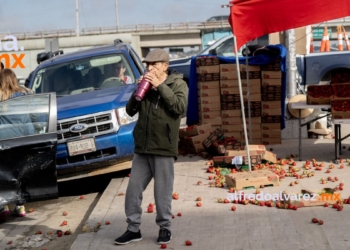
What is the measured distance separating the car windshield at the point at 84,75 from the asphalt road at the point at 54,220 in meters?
1.55

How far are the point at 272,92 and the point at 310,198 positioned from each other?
5.13 metres

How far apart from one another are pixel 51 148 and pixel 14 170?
47 centimetres

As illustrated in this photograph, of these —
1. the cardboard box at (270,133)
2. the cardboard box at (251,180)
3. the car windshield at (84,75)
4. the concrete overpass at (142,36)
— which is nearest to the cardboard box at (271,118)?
the cardboard box at (270,133)

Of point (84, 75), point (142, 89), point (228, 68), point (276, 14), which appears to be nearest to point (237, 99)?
point (228, 68)

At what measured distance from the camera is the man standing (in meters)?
6.55

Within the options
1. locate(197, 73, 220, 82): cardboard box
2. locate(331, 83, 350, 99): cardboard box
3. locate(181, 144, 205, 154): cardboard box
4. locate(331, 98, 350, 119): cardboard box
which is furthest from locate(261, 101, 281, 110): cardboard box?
locate(331, 98, 350, 119): cardboard box

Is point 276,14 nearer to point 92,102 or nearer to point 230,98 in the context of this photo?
point 92,102

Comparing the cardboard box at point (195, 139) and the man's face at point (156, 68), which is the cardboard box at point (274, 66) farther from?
the man's face at point (156, 68)

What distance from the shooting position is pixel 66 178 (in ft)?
33.4

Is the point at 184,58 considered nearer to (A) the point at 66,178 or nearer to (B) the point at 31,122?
(A) the point at 66,178

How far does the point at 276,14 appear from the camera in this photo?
387 inches

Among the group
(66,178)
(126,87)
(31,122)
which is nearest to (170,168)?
(31,122)

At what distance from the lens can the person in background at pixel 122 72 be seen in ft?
38.4

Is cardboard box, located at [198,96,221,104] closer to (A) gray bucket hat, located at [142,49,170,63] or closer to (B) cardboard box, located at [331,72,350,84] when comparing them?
(B) cardboard box, located at [331,72,350,84]
